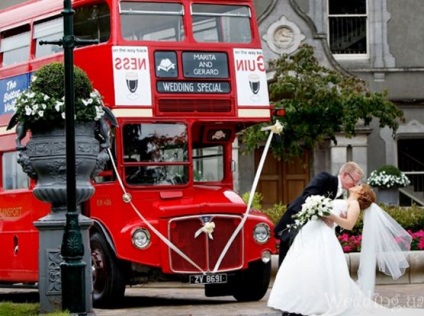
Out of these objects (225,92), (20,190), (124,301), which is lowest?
(124,301)

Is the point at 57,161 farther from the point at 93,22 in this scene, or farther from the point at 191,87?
the point at 93,22

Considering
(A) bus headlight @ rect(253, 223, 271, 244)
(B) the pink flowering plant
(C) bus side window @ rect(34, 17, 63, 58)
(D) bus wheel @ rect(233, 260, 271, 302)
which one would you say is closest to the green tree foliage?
(B) the pink flowering plant

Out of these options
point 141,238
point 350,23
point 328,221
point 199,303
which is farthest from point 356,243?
point 350,23

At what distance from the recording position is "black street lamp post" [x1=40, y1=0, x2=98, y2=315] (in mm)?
15992

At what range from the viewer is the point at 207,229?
62.6 ft

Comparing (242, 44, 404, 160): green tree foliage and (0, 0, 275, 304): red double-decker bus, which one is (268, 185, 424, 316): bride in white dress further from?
(242, 44, 404, 160): green tree foliage

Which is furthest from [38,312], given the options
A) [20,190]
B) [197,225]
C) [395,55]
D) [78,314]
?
[395,55]

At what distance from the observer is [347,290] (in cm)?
1608

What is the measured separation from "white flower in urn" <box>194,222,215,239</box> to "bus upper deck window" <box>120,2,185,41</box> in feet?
9.08

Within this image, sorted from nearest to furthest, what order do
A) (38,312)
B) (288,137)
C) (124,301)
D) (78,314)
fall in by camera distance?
(78,314) < (38,312) < (124,301) < (288,137)

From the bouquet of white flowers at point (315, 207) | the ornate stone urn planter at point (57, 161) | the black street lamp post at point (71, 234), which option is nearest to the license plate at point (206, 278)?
the ornate stone urn planter at point (57, 161)

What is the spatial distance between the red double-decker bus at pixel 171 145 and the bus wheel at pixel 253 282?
20mm

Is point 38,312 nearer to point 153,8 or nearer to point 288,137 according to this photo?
point 153,8

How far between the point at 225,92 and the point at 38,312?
4.69m
